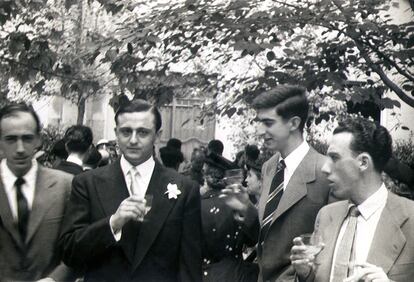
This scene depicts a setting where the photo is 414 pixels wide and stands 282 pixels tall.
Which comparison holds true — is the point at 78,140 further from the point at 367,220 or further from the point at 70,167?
the point at 367,220

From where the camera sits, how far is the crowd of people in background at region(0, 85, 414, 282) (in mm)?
3686

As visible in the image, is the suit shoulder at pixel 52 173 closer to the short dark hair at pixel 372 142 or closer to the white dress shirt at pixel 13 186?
the white dress shirt at pixel 13 186

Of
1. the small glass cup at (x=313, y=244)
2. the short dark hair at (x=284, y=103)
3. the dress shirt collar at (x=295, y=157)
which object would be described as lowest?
the small glass cup at (x=313, y=244)

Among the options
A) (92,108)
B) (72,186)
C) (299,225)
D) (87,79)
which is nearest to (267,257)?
(299,225)

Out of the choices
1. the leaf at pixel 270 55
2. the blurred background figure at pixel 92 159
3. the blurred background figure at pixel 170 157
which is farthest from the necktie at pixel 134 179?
the blurred background figure at pixel 92 159

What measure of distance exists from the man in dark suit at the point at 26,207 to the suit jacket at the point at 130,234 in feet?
0.34

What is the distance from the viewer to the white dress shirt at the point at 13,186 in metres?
4.08

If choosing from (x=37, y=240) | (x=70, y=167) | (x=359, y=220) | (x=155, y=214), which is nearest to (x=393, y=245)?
(x=359, y=220)

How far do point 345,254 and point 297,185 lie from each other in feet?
2.92

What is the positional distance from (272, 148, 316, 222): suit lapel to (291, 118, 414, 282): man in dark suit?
47cm

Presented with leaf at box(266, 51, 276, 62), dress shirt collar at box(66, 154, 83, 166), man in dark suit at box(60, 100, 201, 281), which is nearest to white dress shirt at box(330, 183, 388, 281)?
man in dark suit at box(60, 100, 201, 281)

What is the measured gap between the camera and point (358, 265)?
335cm

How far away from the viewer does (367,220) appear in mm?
3715

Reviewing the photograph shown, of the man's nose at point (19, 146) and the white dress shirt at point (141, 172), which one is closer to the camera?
the man's nose at point (19, 146)
